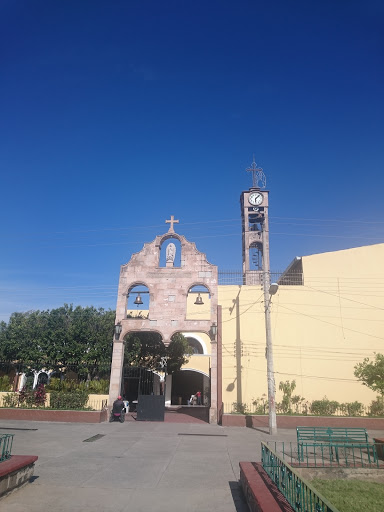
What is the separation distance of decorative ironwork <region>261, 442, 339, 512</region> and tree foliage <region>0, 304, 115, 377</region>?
15.6 meters

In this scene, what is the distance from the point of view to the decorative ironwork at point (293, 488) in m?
4.21

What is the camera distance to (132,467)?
9258mm

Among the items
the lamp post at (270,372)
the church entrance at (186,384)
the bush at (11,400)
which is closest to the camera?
the lamp post at (270,372)

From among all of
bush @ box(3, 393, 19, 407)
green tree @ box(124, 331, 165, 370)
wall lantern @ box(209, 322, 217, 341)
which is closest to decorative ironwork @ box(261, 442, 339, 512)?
wall lantern @ box(209, 322, 217, 341)

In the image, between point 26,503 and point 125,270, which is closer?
point 26,503

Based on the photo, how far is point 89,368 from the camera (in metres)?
21.7

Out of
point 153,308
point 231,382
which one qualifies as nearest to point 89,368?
point 153,308

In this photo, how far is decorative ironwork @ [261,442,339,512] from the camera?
4207 mm

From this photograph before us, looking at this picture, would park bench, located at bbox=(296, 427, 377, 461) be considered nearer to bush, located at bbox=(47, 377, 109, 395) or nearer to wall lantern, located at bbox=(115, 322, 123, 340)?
wall lantern, located at bbox=(115, 322, 123, 340)

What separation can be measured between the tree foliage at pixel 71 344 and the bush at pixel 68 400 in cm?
220

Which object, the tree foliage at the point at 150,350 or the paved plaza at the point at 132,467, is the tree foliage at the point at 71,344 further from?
the paved plaza at the point at 132,467

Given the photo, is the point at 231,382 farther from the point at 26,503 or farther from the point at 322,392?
the point at 26,503

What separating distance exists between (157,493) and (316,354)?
54.7ft

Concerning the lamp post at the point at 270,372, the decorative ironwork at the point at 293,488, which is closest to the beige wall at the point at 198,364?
the lamp post at the point at 270,372
